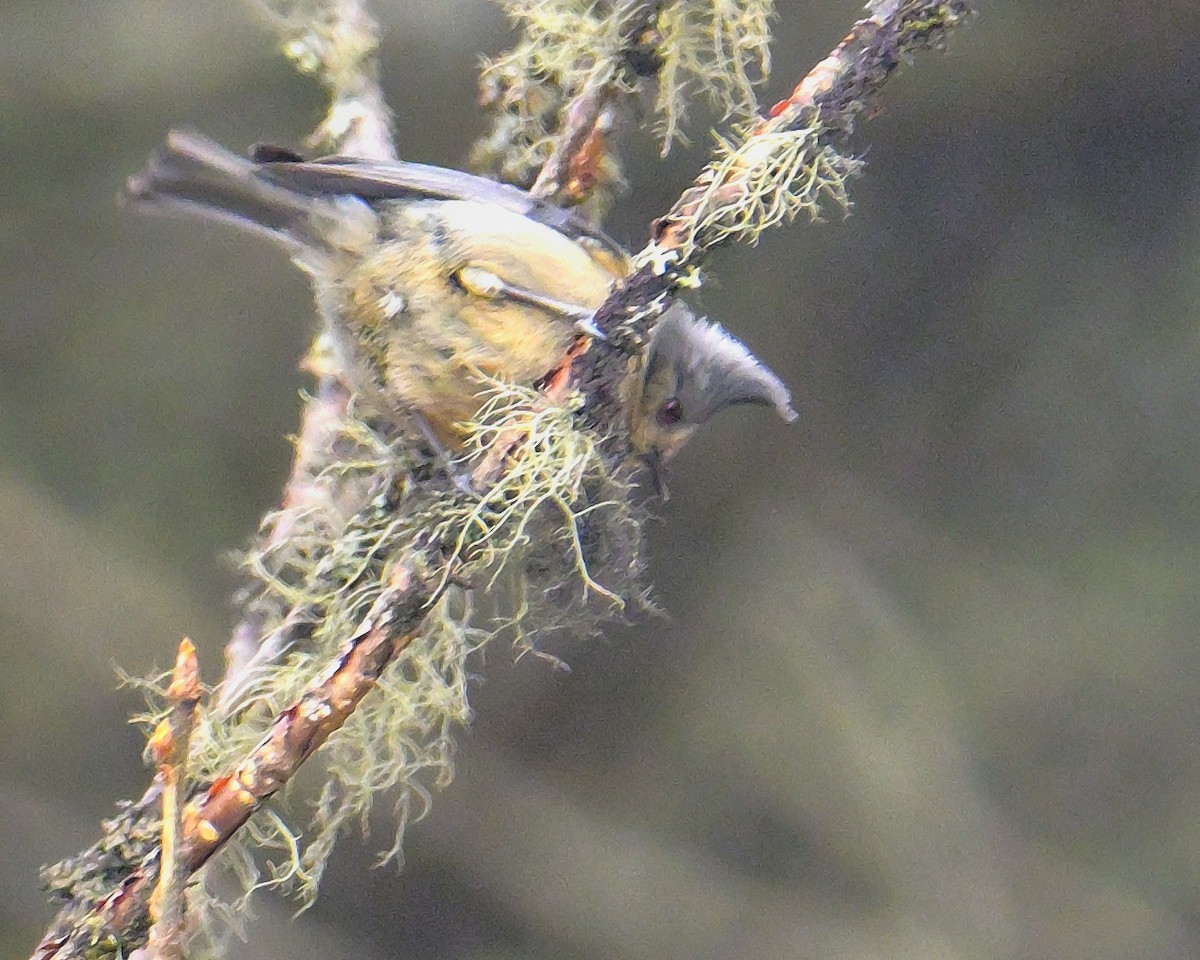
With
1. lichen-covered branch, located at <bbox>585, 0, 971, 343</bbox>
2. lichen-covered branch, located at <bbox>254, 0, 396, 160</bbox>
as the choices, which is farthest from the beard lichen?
lichen-covered branch, located at <bbox>254, 0, 396, 160</bbox>

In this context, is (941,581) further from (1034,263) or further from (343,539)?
(343,539)

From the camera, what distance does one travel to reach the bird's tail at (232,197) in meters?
0.93

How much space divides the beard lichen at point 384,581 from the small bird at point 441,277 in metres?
0.05

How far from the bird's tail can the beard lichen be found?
0.17 m

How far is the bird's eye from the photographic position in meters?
0.91

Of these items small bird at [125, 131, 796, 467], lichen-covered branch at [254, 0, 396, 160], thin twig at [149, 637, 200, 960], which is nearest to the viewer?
thin twig at [149, 637, 200, 960]

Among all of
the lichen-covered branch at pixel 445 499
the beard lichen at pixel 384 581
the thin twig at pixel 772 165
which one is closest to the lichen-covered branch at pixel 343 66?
the lichen-covered branch at pixel 445 499

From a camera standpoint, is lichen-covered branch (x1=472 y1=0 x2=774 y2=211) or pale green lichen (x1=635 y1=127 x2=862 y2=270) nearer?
pale green lichen (x1=635 y1=127 x2=862 y2=270)

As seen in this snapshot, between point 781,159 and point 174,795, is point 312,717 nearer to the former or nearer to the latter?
point 174,795

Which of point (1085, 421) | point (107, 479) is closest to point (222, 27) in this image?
point (107, 479)

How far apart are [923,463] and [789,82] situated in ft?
1.12

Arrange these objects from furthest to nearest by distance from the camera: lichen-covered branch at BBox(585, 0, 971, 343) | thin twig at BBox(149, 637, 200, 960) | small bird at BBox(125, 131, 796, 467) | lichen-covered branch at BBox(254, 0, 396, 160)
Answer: lichen-covered branch at BBox(254, 0, 396, 160)
small bird at BBox(125, 131, 796, 467)
lichen-covered branch at BBox(585, 0, 971, 343)
thin twig at BBox(149, 637, 200, 960)

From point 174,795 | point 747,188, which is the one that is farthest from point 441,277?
point 174,795

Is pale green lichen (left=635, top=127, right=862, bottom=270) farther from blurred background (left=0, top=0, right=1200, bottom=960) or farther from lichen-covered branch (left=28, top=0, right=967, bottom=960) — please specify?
blurred background (left=0, top=0, right=1200, bottom=960)
